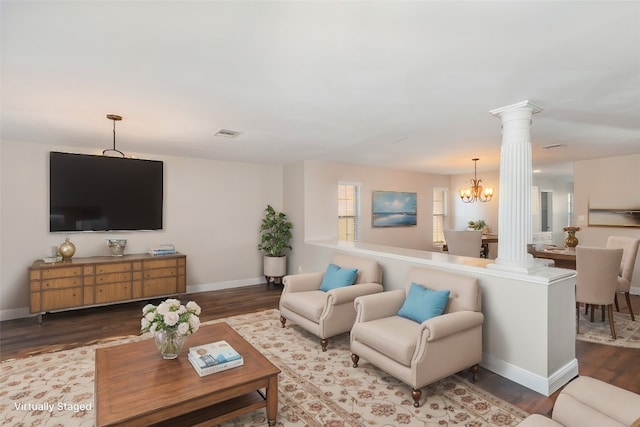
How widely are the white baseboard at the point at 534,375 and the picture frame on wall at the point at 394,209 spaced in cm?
417

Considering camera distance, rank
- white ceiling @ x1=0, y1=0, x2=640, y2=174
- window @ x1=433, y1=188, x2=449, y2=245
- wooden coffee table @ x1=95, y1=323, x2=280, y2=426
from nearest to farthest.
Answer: white ceiling @ x1=0, y1=0, x2=640, y2=174 → wooden coffee table @ x1=95, y1=323, x2=280, y2=426 → window @ x1=433, y1=188, x2=449, y2=245

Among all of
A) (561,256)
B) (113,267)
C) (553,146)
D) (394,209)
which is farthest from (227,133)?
(561,256)

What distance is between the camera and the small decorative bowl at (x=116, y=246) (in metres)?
5.02

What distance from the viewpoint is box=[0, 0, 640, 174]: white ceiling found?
165 centimetres

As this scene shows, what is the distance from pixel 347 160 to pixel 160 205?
328 centimetres

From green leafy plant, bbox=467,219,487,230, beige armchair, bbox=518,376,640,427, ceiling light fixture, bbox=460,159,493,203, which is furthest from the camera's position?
green leafy plant, bbox=467,219,487,230

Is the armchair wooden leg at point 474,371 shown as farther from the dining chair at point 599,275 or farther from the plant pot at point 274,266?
the plant pot at point 274,266

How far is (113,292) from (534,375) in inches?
199

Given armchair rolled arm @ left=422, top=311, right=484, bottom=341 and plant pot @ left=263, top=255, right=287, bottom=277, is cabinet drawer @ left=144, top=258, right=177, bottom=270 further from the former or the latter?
armchair rolled arm @ left=422, top=311, right=484, bottom=341

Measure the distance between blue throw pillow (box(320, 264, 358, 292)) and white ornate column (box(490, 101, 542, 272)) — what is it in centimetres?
157

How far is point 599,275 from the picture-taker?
12.5 ft

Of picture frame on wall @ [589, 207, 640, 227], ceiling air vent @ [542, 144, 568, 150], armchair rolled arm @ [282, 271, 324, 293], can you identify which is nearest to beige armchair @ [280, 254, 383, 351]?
armchair rolled arm @ [282, 271, 324, 293]

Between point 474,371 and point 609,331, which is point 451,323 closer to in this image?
point 474,371

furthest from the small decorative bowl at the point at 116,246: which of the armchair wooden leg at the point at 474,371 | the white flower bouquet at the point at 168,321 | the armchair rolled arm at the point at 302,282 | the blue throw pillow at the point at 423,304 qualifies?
the armchair wooden leg at the point at 474,371
